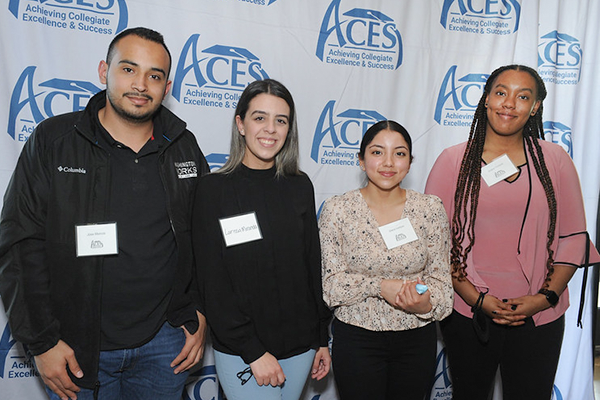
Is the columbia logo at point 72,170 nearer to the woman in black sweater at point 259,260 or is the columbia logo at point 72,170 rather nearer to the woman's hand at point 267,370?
the woman in black sweater at point 259,260

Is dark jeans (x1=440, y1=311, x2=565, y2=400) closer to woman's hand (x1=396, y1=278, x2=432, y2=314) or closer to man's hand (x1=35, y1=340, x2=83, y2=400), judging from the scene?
woman's hand (x1=396, y1=278, x2=432, y2=314)

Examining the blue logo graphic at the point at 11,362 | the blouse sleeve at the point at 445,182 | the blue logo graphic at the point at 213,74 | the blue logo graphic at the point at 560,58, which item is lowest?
the blue logo graphic at the point at 11,362

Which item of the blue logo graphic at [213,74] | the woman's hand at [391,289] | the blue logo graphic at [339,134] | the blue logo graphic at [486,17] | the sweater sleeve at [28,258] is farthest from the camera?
the blue logo graphic at [486,17]

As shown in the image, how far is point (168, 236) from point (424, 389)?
1198 millimetres

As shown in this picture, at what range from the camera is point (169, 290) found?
1.64 m

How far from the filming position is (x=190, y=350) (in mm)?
1665

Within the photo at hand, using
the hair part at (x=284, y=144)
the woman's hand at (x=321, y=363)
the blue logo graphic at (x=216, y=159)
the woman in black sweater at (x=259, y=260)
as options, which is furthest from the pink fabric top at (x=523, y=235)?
the blue logo graphic at (x=216, y=159)

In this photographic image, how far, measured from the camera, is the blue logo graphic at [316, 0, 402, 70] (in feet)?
8.50

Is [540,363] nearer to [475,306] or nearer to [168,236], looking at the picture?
[475,306]

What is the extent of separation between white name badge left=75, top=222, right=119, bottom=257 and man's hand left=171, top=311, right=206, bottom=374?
0.42 meters

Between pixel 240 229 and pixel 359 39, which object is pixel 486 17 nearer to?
pixel 359 39

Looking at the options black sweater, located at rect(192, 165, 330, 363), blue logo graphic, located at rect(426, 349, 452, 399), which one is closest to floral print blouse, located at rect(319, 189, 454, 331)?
black sweater, located at rect(192, 165, 330, 363)

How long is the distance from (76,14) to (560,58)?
2949mm

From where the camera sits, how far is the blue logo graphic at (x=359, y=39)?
8.50 ft
